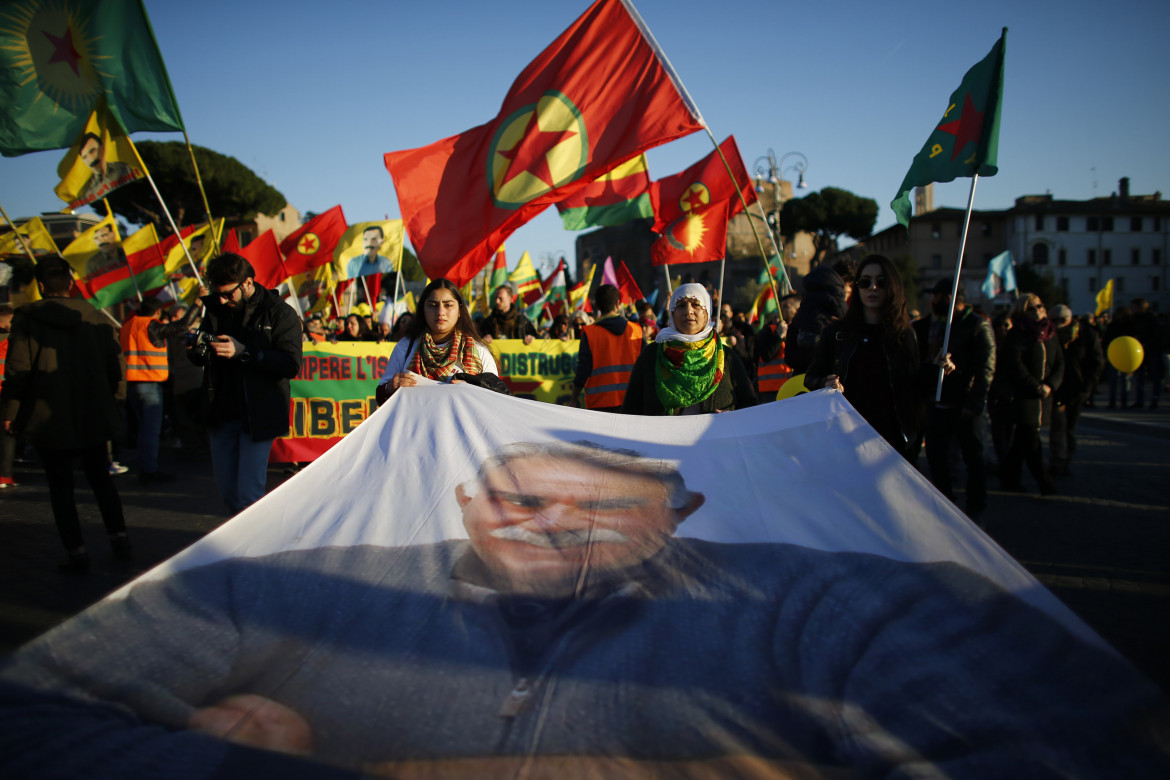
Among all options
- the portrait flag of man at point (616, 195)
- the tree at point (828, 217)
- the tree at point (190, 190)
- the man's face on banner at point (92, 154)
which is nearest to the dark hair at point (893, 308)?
the portrait flag of man at point (616, 195)

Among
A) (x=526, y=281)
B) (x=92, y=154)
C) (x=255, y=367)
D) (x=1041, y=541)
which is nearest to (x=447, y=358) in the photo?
(x=255, y=367)

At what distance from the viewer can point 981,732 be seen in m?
1.51

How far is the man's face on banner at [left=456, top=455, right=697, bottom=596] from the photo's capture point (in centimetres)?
221

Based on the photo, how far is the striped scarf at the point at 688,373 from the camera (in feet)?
11.6

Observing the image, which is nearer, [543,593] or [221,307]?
[543,593]

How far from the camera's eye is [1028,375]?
19.7 feet

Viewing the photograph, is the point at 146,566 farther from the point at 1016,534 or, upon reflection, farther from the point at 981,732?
the point at 1016,534

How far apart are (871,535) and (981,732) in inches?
31.4

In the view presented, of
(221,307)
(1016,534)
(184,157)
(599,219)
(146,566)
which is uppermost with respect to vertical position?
(184,157)

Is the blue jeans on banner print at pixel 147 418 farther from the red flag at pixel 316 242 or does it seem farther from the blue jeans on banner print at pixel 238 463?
the red flag at pixel 316 242

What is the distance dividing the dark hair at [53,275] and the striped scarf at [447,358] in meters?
2.23

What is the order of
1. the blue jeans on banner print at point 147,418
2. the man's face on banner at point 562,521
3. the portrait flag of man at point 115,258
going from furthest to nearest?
the portrait flag of man at point 115,258 → the blue jeans on banner print at point 147,418 → the man's face on banner at point 562,521

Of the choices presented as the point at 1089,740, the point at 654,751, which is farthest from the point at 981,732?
the point at 654,751

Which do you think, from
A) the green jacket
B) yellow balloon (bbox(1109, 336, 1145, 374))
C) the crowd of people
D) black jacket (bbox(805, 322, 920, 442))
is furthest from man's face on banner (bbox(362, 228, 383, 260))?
yellow balloon (bbox(1109, 336, 1145, 374))
